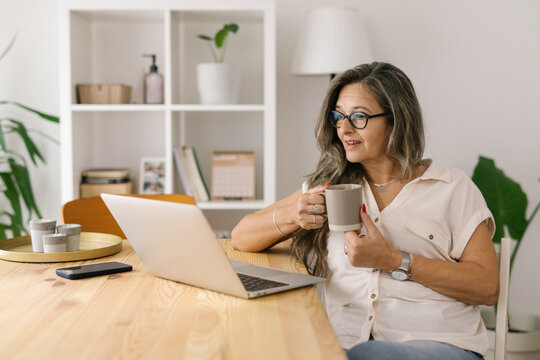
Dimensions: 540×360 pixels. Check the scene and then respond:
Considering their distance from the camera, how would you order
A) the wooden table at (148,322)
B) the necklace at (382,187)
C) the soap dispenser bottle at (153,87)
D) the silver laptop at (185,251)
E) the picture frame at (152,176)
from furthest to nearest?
1. the picture frame at (152,176)
2. the soap dispenser bottle at (153,87)
3. the necklace at (382,187)
4. the silver laptop at (185,251)
5. the wooden table at (148,322)

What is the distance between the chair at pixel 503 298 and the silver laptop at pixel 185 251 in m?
0.52

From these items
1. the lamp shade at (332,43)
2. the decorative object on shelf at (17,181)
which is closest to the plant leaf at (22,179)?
the decorative object on shelf at (17,181)

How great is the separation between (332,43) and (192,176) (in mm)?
923

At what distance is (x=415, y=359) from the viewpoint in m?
1.23

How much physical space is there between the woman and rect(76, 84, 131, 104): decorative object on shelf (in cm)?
141

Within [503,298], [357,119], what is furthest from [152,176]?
[503,298]

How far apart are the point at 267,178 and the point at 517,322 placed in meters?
1.33

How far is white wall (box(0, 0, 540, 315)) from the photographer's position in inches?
118

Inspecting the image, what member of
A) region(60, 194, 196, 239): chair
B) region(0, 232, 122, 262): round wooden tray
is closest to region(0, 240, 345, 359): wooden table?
region(0, 232, 122, 262): round wooden tray

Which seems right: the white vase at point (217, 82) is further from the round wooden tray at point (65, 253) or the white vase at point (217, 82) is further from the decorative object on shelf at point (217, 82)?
the round wooden tray at point (65, 253)

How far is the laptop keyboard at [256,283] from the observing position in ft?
4.06

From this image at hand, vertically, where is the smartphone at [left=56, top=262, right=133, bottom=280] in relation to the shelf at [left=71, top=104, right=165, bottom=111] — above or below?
below

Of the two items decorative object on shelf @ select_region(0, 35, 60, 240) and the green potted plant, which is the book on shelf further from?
the green potted plant

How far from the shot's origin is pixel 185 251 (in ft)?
4.06
